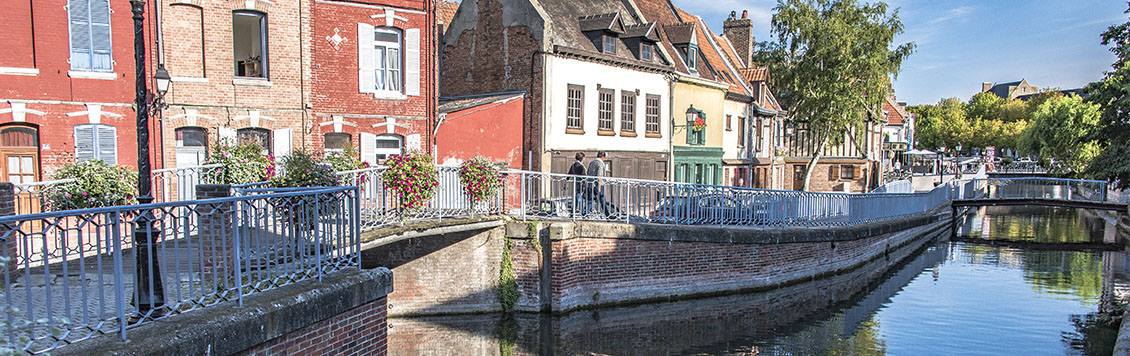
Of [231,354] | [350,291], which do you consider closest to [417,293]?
[350,291]

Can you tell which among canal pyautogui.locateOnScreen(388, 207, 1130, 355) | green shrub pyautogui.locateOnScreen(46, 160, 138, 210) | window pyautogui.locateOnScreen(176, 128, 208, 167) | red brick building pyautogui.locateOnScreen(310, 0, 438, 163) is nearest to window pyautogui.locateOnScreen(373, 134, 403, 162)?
red brick building pyautogui.locateOnScreen(310, 0, 438, 163)

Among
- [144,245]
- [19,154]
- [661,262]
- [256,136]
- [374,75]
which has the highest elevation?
→ [374,75]

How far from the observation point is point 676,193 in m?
16.5

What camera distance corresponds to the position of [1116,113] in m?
17.3

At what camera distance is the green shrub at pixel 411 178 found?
1229cm

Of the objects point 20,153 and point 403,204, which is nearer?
point 403,204

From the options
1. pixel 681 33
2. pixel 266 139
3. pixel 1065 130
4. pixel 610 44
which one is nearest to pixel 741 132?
pixel 681 33

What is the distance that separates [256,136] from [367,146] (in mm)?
2501

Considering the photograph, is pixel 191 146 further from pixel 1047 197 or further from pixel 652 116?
pixel 1047 197

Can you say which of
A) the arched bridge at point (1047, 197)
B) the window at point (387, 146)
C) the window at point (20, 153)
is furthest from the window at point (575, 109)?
the arched bridge at point (1047, 197)

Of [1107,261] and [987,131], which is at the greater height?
[987,131]

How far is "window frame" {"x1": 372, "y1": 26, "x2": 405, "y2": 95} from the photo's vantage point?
55.3 ft

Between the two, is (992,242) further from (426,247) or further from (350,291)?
(350,291)

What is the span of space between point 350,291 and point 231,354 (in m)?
1.64
